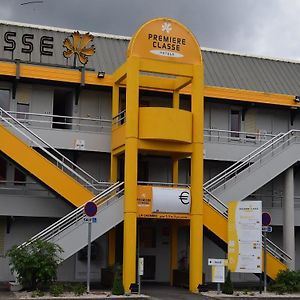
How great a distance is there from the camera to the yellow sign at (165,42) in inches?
1062

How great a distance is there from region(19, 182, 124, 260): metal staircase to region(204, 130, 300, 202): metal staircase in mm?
5336

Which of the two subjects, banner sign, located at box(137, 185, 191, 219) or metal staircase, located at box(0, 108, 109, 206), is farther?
banner sign, located at box(137, 185, 191, 219)

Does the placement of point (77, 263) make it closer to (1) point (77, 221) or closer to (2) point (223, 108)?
(1) point (77, 221)

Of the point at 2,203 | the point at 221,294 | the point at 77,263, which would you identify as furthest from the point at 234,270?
the point at 2,203

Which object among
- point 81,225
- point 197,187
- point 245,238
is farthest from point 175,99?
point 81,225

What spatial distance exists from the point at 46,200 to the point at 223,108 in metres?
10.7

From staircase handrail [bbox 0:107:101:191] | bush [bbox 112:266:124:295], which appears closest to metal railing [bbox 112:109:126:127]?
staircase handrail [bbox 0:107:101:191]

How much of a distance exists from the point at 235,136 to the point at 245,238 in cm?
980

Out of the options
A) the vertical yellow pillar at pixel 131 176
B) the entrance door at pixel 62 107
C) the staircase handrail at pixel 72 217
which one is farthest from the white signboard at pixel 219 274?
the entrance door at pixel 62 107

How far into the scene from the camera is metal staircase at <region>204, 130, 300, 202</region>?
30.2 meters

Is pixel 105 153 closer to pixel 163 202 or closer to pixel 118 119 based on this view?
pixel 118 119

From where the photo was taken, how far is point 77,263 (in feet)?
101

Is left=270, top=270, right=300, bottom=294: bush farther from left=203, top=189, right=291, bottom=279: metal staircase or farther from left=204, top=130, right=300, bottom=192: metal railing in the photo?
left=204, top=130, right=300, bottom=192: metal railing

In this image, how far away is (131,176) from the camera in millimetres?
25984
